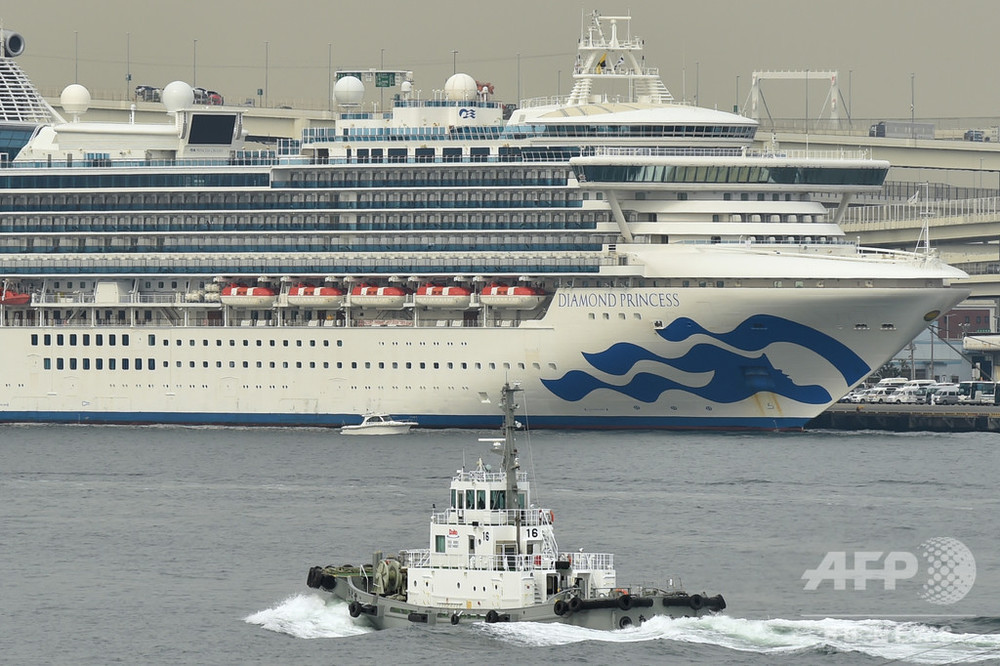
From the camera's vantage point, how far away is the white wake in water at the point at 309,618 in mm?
40719

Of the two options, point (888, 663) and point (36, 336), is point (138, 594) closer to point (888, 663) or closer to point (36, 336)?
point (888, 663)

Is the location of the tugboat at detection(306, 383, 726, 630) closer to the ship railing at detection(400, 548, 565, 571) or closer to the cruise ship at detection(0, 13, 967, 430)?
the ship railing at detection(400, 548, 565, 571)

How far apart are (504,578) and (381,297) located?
38.0 metres

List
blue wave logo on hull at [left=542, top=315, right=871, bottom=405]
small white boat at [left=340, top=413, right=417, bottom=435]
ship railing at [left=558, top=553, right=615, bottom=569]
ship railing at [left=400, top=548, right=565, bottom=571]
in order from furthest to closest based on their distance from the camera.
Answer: small white boat at [left=340, top=413, right=417, bottom=435], blue wave logo on hull at [left=542, top=315, right=871, bottom=405], ship railing at [left=558, top=553, right=615, bottom=569], ship railing at [left=400, top=548, right=565, bottom=571]

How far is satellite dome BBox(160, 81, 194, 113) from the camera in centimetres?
8350

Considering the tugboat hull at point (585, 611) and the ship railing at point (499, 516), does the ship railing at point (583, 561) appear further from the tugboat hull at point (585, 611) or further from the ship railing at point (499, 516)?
the ship railing at point (499, 516)

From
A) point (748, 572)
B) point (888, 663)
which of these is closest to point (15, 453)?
point (748, 572)

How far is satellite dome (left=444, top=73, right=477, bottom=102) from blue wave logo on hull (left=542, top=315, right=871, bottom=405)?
37.5 ft

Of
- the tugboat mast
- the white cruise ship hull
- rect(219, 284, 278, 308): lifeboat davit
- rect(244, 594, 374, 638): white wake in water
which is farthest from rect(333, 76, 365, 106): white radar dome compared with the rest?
the tugboat mast

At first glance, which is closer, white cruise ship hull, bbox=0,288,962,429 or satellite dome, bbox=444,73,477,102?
white cruise ship hull, bbox=0,288,962,429

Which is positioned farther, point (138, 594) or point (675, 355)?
point (675, 355)

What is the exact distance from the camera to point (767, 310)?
7156 cm

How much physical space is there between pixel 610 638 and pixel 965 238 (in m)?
77.8

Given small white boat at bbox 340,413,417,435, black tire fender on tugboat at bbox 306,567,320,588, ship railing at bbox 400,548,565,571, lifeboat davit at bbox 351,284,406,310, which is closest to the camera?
ship railing at bbox 400,548,565,571
